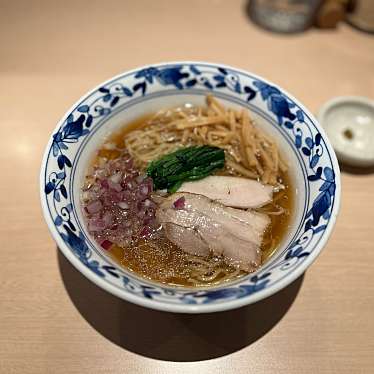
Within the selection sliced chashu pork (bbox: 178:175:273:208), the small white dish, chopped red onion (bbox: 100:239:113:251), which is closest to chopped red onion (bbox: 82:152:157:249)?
chopped red onion (bbox: 100:239:113:251)

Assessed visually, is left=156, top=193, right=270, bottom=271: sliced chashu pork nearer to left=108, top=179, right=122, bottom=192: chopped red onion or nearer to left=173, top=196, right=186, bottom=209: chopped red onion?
left=173, top=196, right=186, bottom=209: chopped red onion

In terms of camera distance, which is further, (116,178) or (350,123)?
(350,123)

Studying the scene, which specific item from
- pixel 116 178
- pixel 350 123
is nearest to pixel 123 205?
pixel 116 178

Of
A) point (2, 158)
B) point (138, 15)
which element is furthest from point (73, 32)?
point (2, 158)

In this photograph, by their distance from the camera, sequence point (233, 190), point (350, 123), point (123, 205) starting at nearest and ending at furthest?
1. point (123, 205)
2. point (233, 190)
3. point (350, 123)

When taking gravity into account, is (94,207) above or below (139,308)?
above

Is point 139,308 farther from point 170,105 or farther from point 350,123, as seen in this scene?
point 350,123
